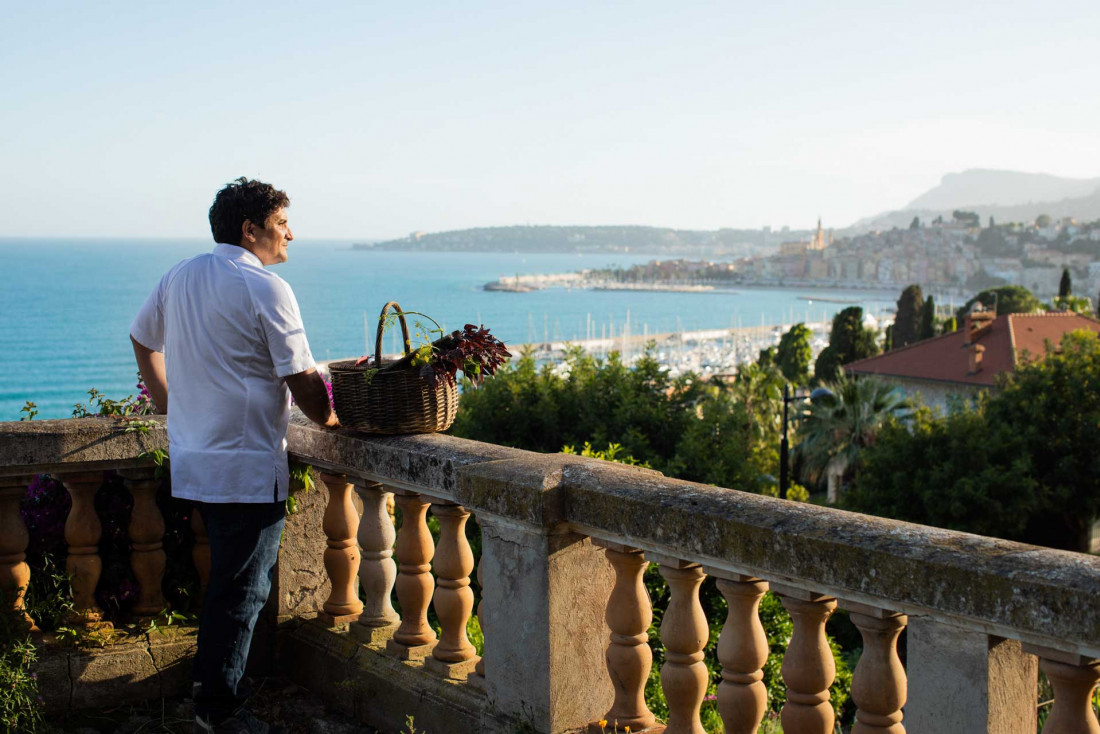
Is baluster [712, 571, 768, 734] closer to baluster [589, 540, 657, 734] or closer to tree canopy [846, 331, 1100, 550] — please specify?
baluster [589, 540, 657, 734]

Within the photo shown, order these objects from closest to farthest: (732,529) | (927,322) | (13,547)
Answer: (732,529) < (13,547) < (927,322)

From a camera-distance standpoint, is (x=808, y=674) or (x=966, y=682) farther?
(x=808, y=674)

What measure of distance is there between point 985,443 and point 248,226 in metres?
29.7

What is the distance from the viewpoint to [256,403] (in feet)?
10.3

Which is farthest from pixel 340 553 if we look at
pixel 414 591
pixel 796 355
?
pixel 796 355

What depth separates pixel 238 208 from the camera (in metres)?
3.21

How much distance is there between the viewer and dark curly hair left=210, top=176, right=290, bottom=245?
3207 millimetres

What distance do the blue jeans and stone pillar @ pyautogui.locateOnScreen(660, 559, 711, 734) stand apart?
52.1 inches

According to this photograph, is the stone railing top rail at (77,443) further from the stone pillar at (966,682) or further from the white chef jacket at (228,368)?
the stone pillar at (966,682)

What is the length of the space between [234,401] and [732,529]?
1582 mm

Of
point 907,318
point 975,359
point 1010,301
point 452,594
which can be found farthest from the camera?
point 1010,301

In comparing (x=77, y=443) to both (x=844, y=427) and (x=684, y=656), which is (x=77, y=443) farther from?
(x=844, y=427)

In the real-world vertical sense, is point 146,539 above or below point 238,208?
below

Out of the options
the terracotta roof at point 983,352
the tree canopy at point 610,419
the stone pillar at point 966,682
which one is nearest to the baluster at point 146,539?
the stone pillar at point 966,682
